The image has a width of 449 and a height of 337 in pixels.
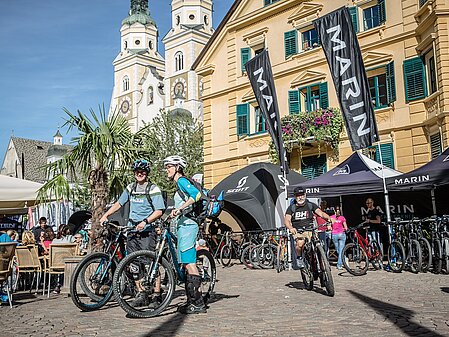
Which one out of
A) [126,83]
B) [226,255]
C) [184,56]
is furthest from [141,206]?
[126,83]

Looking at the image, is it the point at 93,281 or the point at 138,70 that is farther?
the point at 138,70

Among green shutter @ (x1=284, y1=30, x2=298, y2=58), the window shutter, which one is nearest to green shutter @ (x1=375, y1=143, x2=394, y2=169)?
the window shutter

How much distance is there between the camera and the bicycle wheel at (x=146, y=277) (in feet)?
21.1

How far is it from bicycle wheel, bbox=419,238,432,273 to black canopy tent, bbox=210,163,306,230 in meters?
6.14

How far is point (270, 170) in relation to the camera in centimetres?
1795

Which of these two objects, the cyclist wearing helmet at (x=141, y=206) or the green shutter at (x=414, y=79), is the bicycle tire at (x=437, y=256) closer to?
the cyclist wearing helmet at (x=141, y=206)

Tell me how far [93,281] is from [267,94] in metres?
10.1

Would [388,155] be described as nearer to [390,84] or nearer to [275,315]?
[390,84]

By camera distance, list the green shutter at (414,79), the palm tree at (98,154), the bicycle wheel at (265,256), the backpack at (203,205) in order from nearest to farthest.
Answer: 1. the backpack at (203,205)
2. the palm tree at (98,154)
3. the bicycle wheel at (265,256)
4. the green shutter at (414,79)

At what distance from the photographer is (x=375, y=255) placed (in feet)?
40.2

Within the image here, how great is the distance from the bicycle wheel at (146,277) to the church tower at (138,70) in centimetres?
7726

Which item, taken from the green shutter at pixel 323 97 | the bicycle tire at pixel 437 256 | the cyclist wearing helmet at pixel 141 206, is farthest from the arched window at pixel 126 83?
the cyclist wearing helmet at pixel 141 206

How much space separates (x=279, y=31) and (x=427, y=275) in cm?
1541

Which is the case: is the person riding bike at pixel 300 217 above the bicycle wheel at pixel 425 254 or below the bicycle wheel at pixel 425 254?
above
